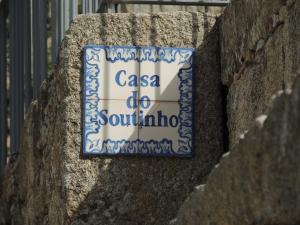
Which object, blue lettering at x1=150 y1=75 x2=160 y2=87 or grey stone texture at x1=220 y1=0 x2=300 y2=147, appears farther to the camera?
blue lettering at x1=150 y1=75 x2=160 y2=87

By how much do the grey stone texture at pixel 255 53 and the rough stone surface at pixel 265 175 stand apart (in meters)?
0.97

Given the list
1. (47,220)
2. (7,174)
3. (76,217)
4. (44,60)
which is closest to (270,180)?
(76,217)

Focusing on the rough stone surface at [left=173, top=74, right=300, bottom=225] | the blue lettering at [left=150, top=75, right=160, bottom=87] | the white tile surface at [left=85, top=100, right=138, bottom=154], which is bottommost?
the rough stone surface at [left=173, top=74, right=300, bottom=225]

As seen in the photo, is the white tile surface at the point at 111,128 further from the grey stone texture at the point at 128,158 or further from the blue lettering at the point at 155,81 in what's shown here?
the blue lettering at the point at 155,81

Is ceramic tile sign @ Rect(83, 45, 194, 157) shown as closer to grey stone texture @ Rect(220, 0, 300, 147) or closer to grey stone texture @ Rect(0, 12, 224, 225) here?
grey stone texture @ Rect(0, 12, 224, 225)

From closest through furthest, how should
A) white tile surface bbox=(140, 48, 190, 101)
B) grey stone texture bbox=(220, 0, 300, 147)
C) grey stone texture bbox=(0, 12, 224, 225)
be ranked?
grey stone texture bbox=(220, 0, 300, 147)
grey stone texture bbox=(0, 12, 224, 225)
white tile surface bbox=(140, 48, 190, 101)

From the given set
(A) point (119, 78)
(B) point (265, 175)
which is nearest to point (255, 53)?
(A) point (119, 78)

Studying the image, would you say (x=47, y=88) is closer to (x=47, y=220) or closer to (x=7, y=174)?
(x=47, y=220)

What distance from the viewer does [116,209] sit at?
4.91 meters

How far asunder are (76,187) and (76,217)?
140 mm

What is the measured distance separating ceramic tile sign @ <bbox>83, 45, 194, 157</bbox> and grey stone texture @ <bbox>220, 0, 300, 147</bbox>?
23 cm

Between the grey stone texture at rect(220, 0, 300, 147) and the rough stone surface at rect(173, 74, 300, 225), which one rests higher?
the grey stone texture at rect(220, 0, 300, 147)

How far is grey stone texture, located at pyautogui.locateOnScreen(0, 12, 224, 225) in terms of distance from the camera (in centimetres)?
490

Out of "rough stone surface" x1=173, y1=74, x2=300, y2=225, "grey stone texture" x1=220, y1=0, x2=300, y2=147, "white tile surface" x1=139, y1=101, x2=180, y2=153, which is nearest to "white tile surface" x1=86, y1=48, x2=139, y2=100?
"white tile surface" x1=139, y1=101, x2=180, y2=153
